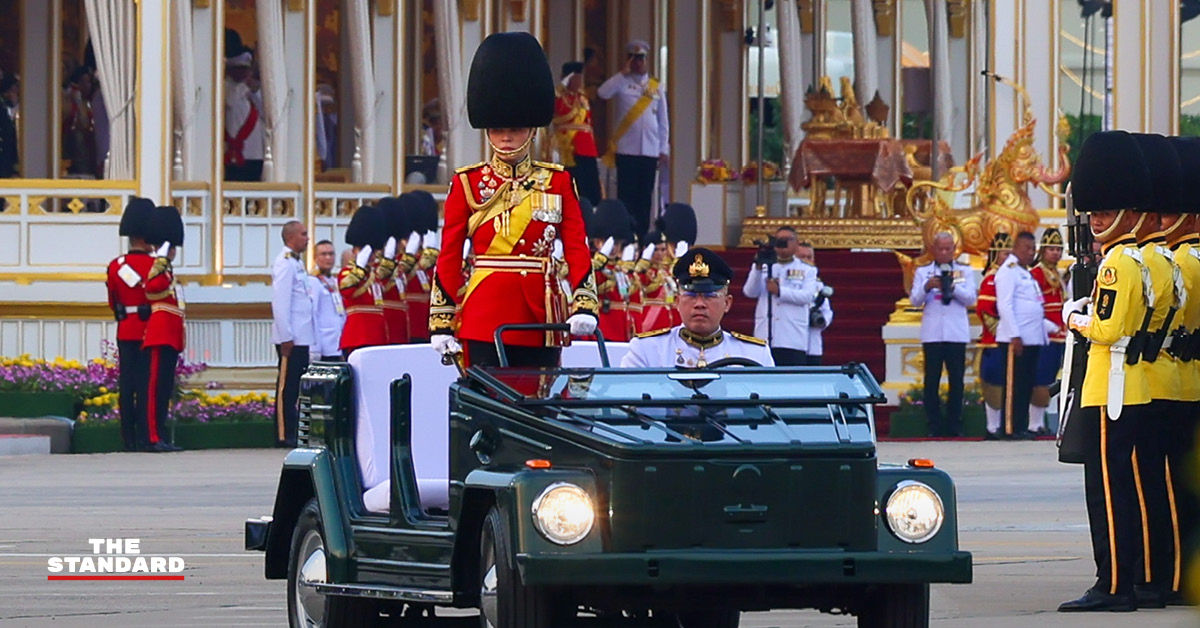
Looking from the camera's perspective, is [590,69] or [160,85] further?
[590,69]

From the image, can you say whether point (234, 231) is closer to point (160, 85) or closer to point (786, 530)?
point (160, 85)

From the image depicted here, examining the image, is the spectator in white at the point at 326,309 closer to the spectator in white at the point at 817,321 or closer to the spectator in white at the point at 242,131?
the spectator in white at the point at 817,321

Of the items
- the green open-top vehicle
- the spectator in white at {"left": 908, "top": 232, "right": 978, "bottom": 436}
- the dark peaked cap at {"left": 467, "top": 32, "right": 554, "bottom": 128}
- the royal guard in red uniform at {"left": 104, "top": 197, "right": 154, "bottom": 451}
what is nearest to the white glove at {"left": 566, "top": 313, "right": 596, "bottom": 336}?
the green open-top vehicle

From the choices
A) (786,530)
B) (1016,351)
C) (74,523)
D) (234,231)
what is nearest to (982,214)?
(1016,351)

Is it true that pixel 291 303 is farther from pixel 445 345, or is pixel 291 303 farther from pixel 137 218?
pixel 445 345

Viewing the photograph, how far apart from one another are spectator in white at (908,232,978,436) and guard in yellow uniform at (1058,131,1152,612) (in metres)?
12.7

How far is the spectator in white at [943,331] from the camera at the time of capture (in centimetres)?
2462

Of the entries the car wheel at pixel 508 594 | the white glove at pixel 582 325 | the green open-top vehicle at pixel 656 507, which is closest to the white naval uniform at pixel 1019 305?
the white glove at pixel 582 325

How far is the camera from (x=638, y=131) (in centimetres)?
3023

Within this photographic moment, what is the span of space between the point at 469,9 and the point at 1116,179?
1850cm

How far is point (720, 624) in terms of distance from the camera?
10281 mm

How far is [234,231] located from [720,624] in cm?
1666

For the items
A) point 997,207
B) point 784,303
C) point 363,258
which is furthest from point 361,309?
point 997,207

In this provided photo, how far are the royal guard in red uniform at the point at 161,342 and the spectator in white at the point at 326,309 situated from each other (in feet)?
4.03
